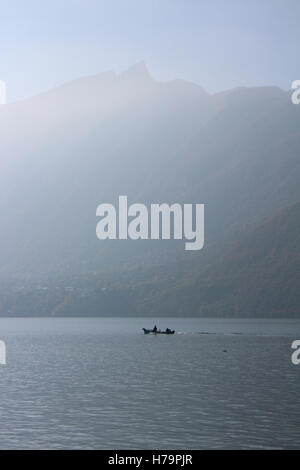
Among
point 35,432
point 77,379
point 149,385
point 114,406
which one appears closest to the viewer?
point 35,432

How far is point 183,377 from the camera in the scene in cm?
11994

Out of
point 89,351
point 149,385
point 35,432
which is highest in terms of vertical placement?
point 89,351

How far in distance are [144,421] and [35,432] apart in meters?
12.1

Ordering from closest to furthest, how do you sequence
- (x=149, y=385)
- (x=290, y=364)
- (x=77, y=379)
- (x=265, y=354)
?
1. (x=149, y=385)
2. (x=77, y=379)
3. (x=290, y=364)
4. (x=265, y=354)

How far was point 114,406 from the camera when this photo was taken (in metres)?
86.4
